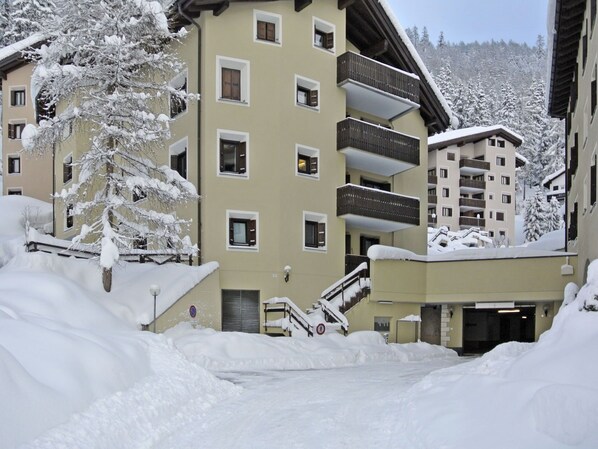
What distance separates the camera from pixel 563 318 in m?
11.0

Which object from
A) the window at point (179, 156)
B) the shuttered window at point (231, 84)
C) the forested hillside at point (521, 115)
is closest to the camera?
the shuttered window at point (231, 84)

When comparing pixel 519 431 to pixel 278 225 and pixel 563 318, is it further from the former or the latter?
pixel 278 225

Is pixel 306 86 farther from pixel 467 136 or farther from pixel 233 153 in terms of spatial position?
pixel 467 136

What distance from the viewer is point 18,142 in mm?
44875

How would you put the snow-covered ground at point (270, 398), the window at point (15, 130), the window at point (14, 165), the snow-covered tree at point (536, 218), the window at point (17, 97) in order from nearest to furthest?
the snow-covered ground at point (270, 398) → the window at point (17, 97) → the window at point (14, 165) → the window at point (15, 130) → the snow-covered tree at point (536, 218)

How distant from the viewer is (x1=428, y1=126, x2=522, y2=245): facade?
65500 mm

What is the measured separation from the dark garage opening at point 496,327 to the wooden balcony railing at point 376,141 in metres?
13.2

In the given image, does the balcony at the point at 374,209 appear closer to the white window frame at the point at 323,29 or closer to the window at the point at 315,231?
the window at the point at 315,231

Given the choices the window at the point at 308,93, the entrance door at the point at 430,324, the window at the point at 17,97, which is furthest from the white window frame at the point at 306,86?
the window at the point at 17,97

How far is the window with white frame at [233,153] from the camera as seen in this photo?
84.6 ft

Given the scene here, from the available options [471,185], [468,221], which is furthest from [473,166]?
[468,221]

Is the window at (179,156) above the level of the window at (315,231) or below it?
above

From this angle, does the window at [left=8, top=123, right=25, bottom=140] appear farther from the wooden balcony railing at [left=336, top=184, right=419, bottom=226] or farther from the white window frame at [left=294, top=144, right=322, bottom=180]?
the wooden balcony railing at [left=336, top=184, right=419, bottom=226]

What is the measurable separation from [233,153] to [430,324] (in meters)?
13.3
